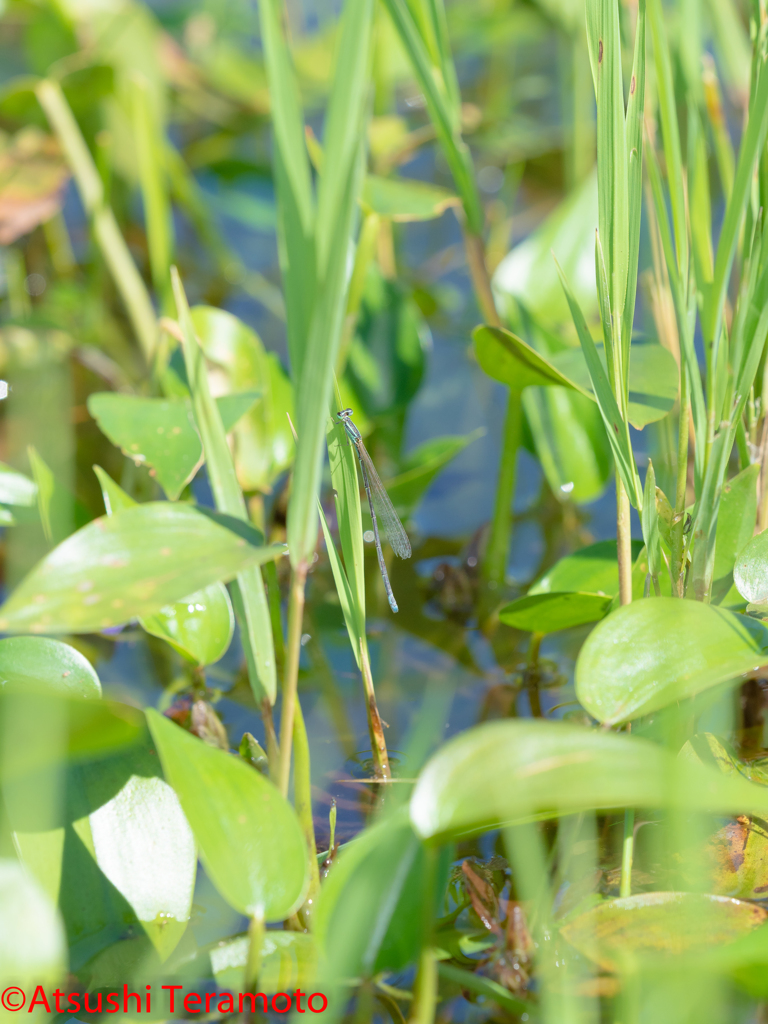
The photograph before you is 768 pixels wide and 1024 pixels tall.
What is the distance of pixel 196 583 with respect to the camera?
0.53 metres

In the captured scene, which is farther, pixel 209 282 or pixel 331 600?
pixel 209 282

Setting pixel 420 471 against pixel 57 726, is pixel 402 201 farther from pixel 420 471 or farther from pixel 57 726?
pixel 57 726

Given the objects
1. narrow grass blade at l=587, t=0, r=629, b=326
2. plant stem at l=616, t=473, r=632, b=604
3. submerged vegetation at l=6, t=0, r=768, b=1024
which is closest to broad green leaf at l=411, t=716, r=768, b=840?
submerged vegetation at l=6, t=0, r=768, b=1024

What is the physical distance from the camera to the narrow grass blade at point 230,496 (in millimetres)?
640

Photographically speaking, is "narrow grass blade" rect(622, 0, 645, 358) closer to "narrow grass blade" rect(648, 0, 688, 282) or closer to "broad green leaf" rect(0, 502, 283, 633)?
"narrow grass blade" rect(648, 0, 688, 282)

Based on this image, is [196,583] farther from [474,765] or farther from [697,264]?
[697,264]

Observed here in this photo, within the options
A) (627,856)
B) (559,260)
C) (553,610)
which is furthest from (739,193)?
(559,260)

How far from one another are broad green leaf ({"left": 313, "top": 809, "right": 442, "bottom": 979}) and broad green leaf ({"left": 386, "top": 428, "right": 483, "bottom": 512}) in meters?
0.58

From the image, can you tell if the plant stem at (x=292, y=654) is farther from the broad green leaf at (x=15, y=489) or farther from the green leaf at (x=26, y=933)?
the broad green leaf at (x=15, y=489)

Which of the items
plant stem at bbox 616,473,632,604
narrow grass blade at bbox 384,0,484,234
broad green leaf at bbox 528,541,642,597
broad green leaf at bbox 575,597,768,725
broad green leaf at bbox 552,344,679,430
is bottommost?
broad green leaf at bbox 528,541,642,597

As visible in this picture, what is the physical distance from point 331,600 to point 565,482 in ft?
1.16

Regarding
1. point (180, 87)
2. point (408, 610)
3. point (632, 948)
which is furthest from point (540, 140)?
point (632, 948)

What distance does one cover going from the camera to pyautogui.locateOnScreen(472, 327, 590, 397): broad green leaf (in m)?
0.80

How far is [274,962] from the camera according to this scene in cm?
65
